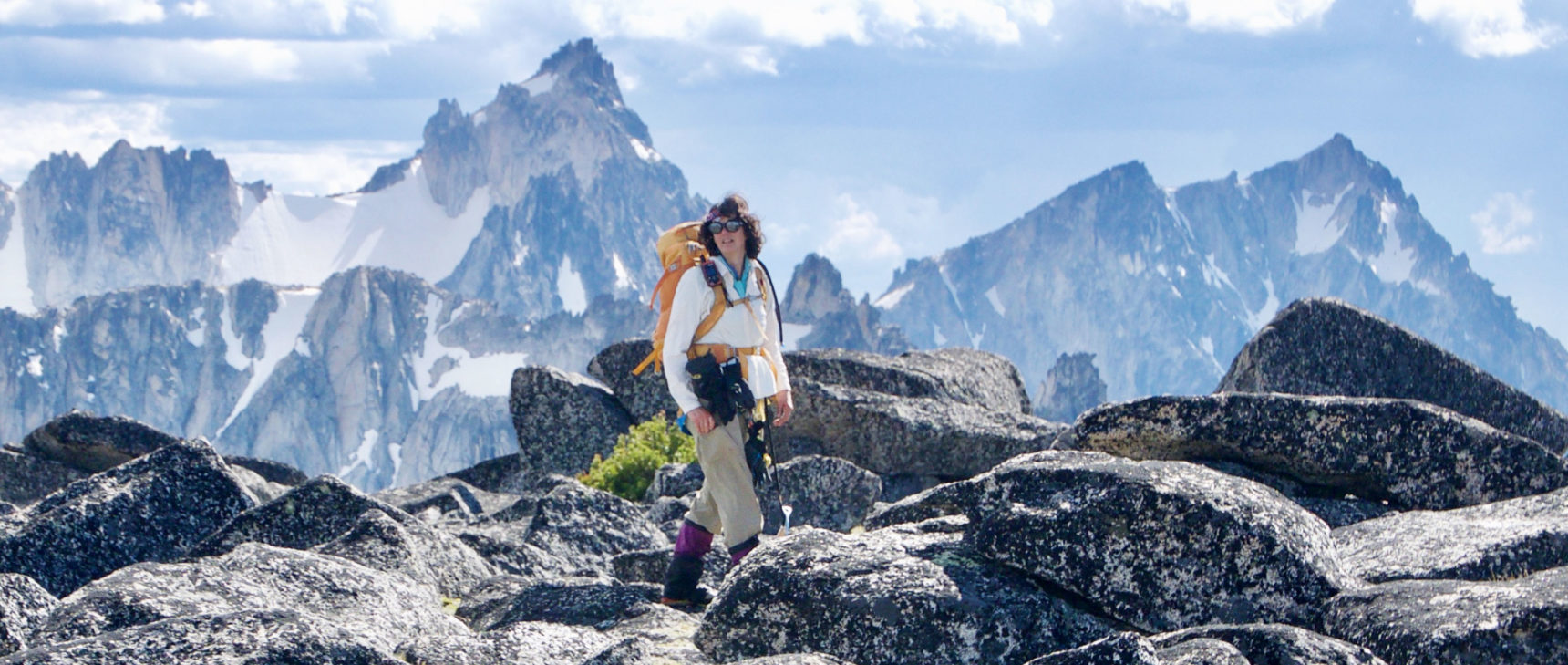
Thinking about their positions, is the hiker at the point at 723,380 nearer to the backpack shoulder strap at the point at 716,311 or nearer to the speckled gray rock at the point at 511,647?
the backpack shoulder strap at the point at 716,311

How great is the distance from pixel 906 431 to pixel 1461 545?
10.6 meters

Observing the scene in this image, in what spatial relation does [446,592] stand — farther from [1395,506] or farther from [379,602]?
[1395,506]

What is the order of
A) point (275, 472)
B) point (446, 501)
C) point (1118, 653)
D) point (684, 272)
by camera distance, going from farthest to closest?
point (275, 472) < point (446, 501) < point (684, 272) < point (1118, 653)

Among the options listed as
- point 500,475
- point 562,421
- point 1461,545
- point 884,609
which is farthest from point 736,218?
point 500,475

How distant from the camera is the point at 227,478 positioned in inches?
563

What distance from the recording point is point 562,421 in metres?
26.2

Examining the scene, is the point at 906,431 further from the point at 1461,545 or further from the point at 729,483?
the point at 1461,545

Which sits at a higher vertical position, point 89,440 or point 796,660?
point 796,660

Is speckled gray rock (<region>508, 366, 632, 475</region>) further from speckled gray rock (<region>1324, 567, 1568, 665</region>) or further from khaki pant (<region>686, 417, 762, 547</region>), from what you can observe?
speckled gray rock (<region>1324, 567, 1568, 665</region>)

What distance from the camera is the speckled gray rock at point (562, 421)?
25969 millimetres

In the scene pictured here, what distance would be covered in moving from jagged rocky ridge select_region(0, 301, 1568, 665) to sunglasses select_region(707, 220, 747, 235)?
270 cm

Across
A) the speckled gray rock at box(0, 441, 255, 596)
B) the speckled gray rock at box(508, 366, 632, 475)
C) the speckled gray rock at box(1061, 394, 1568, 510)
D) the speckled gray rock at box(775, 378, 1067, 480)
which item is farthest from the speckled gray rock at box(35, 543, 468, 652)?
the speckled gray rock at box(508, 366, 632, 475)

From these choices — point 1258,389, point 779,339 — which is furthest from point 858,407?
point 779,339

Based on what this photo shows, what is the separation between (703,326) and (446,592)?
10.6 feet
